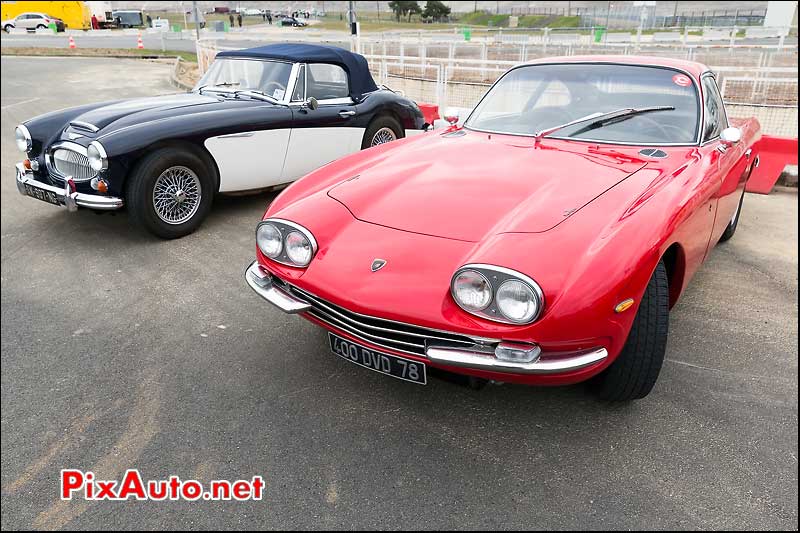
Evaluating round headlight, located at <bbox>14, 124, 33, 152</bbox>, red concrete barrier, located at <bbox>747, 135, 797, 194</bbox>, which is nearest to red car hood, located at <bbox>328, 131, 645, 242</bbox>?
round headlight, located at <bbox>14, 124, 33, 152</bbox>

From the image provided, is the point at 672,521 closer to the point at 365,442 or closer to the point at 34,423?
the point at 365,442

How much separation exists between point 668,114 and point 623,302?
1742 millimetres

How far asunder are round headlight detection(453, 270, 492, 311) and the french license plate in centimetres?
373

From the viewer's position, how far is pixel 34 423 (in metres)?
2.38

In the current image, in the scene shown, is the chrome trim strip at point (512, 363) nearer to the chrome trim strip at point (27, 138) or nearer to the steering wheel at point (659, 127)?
the steering wheel at point (659, 127)

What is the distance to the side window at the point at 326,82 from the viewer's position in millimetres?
5586

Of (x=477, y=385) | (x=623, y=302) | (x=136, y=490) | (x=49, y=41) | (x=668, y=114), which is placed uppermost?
(x=49, y=41)

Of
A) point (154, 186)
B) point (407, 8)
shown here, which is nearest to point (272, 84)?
point (154, 186)

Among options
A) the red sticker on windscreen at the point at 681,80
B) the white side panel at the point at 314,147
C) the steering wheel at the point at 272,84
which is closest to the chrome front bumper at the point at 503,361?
the red sticker on windscreen at the point at 681,80

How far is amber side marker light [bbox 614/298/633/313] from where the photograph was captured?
209 cm

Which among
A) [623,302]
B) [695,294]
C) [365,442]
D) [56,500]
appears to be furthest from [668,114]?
[56,500]

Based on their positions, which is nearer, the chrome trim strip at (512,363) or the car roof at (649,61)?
the chrome trim strip at (512,363)

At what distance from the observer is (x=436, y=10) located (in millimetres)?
20234

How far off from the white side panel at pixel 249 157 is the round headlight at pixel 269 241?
2.42 metres
